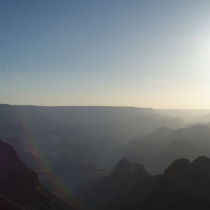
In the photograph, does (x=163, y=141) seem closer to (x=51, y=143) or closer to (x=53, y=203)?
(x=51, y=143)

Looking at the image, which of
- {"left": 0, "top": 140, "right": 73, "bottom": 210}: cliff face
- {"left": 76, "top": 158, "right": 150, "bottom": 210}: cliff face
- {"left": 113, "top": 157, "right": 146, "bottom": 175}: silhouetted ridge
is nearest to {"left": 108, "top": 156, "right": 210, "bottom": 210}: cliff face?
{"left": 0, "top": 140, "right": 73, "bottom": 210}: cliff face

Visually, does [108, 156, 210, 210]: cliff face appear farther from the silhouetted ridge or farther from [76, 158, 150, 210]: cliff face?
the silhouetted ridge

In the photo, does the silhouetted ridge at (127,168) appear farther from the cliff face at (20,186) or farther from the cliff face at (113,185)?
the cliff face at (20,186)

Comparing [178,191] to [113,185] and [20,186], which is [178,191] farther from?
[113,185]

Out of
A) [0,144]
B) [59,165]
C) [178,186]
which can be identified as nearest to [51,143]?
[59,165]

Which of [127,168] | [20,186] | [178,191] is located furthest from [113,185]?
[178,191]

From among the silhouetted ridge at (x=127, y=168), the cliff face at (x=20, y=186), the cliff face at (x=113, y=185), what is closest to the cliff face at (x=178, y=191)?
the cliff face at (x=20, y=186)
